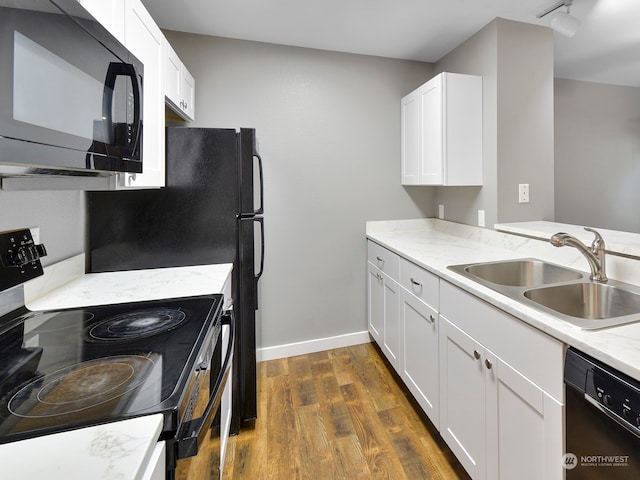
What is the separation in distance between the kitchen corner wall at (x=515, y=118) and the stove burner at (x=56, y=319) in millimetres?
2276

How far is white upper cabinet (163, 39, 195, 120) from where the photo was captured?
1.73 m

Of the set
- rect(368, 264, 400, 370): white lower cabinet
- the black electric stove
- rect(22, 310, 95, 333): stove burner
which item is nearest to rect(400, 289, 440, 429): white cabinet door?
rect(368, 264, 400, 370): white lower cabinet

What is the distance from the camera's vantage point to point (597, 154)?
11.0 feet

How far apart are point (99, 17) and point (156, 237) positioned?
1008 millimetres

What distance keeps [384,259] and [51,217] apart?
190 cm

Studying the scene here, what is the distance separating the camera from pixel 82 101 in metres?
0.82

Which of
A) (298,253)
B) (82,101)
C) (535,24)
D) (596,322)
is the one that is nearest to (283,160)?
(298,253)

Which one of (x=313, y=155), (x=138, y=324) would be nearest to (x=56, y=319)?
(x=138, y=324)

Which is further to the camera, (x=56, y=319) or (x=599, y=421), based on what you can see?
(x=56, y=319)

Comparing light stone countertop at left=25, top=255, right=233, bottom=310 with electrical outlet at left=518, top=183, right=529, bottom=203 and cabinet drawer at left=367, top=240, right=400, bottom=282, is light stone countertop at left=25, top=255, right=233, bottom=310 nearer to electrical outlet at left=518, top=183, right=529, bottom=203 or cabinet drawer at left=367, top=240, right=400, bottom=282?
cabinet drawer at left=367, top=240, right=400, bottom=282

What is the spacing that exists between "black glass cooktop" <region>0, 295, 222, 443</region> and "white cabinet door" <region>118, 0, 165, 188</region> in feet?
1.73

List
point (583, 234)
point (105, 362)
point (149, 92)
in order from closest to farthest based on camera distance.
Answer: point (105, 362), point (149, 92), point (583, 234)

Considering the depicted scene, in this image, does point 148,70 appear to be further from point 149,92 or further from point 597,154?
point 597,154

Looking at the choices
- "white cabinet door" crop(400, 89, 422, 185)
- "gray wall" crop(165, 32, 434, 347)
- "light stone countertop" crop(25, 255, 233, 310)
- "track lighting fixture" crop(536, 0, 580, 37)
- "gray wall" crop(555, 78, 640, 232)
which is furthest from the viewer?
"gray wall" crop(555, 78, 640, 232)
